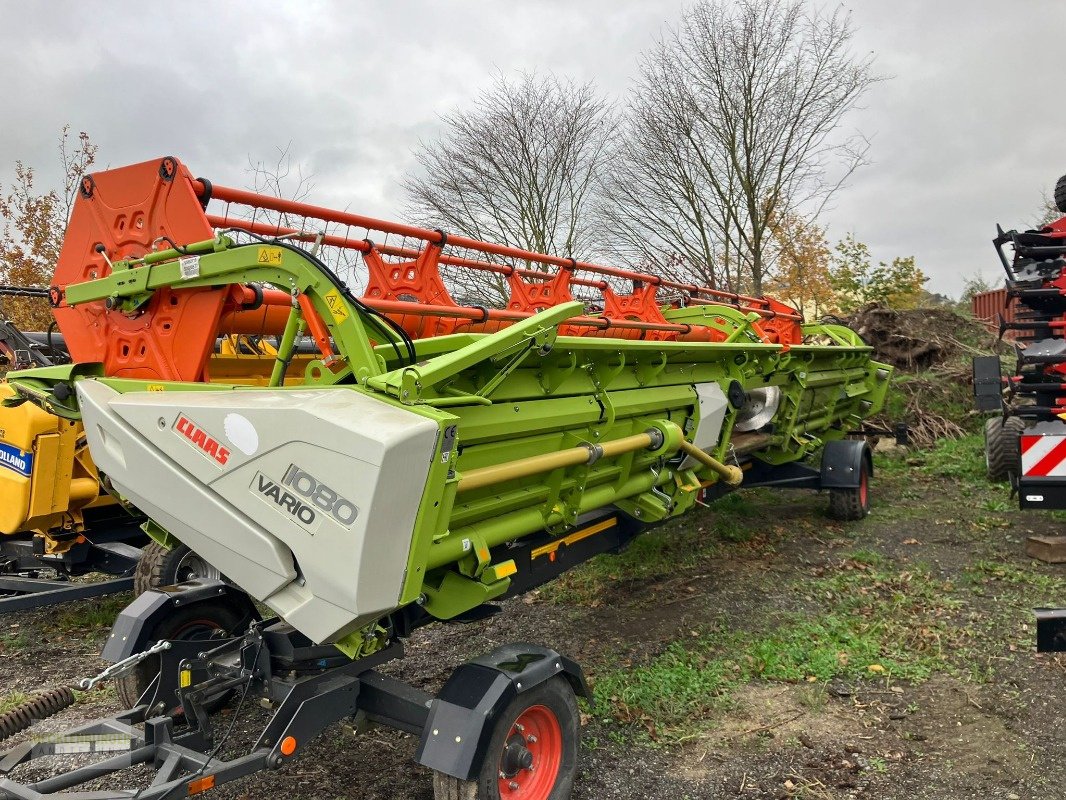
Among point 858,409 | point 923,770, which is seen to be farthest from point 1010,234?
point 923,770

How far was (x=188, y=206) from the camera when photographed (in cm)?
325

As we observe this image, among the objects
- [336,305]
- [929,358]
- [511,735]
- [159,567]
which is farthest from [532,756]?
[929,358]

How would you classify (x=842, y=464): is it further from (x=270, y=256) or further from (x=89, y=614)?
(x=89, y=614)

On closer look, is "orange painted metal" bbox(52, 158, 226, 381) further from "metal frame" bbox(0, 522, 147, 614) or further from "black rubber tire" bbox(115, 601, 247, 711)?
"metal frame" bbox(0, 522, 147, 614)

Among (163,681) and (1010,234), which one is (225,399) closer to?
(163,681)

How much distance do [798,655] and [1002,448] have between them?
202 inches

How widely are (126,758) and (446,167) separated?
1567cm

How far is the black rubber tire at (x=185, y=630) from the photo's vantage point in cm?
340

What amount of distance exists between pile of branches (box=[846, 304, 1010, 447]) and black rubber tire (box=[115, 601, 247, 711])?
942cm

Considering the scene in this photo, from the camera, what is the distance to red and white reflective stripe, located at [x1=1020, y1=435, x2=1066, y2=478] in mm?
5781

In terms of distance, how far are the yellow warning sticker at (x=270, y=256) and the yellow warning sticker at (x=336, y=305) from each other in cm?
24

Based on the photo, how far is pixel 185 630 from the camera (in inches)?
140

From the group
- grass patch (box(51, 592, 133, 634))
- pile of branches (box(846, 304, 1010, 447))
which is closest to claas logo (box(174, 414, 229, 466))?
grass patch (box(51, 592, 133, 634))

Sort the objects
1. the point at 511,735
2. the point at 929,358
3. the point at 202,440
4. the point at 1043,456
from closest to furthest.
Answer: the point at 202,440 → the point at 511,735 → the point at 1043,456 → the point at 929,358
